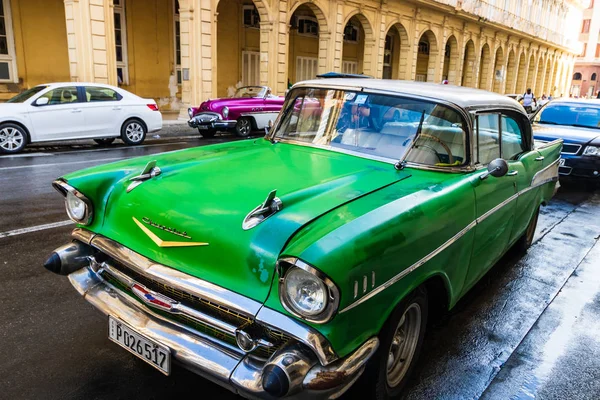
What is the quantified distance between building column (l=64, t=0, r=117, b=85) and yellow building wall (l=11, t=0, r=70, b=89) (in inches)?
125

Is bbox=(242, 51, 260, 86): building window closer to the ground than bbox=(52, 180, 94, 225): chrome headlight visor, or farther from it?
farther from it

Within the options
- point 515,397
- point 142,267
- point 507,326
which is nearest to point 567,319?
point 507,326

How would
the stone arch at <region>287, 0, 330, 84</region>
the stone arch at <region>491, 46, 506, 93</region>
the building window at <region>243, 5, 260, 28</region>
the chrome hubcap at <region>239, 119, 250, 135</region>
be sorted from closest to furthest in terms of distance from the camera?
the chrome hubcap at <region>239, 119, 250, 135</region>
the building window at <region>243, 5, 260, 28</region>
the stone arch at <region>287, 0, 330, 84</region>
the stone arch at <region>491, 46, 506, 93</region>

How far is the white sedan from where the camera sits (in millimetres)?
10422

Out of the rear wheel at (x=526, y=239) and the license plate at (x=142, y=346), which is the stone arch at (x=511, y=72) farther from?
the license plate at (x=142, y=346)

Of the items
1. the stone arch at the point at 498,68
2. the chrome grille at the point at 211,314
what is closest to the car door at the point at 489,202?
the chrome grille at the point at 211,314

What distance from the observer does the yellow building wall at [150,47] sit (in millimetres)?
19156

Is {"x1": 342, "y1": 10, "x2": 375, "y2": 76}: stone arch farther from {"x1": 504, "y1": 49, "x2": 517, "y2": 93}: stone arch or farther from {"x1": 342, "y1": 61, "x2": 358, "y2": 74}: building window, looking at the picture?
{"x1": 504, "y1": 49, "x2": 517, "y2": 93}: stone arch

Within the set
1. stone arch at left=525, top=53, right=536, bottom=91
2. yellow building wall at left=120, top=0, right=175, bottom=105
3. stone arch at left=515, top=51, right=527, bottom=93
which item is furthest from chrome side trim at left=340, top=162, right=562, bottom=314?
stone arch at left=525, top=53, right=536, bottom=91

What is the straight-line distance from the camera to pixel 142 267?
2.44 metres

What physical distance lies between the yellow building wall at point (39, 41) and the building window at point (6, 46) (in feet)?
0.43

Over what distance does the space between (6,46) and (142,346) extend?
17762 mm

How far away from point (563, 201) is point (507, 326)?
5257 millimetres

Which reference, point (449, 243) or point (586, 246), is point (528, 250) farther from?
point (449, 243)
